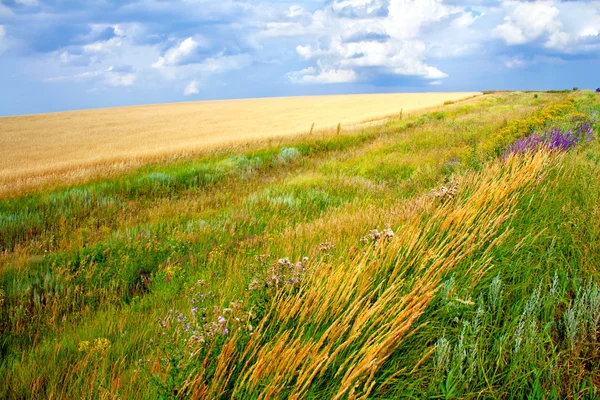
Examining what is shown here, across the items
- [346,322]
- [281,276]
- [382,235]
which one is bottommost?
[346,322]

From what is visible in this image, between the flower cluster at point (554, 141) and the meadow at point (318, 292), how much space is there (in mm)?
86

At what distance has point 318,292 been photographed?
247cm

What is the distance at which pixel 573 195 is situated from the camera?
4.48m

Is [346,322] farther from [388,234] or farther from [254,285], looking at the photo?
[388,234]

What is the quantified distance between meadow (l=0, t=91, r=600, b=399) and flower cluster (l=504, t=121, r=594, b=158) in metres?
0.09

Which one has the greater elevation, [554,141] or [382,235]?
[554,141]

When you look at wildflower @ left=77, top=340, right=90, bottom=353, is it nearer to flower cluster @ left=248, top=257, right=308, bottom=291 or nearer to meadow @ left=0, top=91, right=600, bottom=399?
meadow @ left=0, top=91, right=600, bottom=399

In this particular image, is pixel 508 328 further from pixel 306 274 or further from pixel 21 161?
pixel 21 161

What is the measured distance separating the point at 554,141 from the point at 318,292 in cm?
636

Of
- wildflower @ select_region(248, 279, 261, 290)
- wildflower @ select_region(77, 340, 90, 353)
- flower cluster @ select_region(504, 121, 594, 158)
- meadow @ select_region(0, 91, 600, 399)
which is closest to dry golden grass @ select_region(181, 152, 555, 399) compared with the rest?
meadow @ select_region(0, 91, 600, 399)

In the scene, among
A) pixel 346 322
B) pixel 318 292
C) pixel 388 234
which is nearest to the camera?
pixel 346 322

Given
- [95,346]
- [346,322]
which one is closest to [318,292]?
[346,322]

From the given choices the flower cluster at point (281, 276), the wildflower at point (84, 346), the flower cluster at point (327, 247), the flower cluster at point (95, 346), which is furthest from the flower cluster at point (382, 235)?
the wildflower at point (84, 346)

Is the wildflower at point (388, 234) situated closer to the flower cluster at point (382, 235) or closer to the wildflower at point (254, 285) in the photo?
the flower cluster at point (382, 235)
